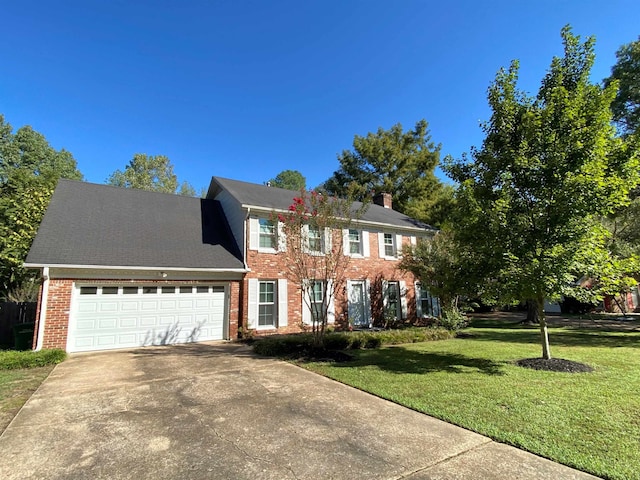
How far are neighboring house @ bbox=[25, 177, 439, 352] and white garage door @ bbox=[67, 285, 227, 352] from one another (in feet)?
0.10

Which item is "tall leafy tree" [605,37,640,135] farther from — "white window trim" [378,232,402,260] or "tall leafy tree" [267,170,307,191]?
"tall leafy tree" [267,170,307,191]

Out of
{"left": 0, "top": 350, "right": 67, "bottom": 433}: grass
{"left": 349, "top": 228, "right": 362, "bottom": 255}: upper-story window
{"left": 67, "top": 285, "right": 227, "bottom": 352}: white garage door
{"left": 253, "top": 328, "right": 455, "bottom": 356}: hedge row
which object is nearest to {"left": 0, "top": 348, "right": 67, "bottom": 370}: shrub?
{"left": 0, "top": 350, "right": 67, "bottom": 433}: grass

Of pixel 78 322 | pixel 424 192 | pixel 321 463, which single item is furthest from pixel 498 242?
pixel 424 192

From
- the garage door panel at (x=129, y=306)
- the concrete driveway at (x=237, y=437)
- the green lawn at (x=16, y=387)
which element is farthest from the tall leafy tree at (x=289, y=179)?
the concrete driveway at (x=237, y=437)

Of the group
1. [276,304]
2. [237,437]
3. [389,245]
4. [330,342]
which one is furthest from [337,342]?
[389,245]

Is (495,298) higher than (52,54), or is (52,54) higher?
(52,54)

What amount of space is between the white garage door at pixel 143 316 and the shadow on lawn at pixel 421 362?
20.2 feet

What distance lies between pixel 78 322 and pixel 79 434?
7408 mm

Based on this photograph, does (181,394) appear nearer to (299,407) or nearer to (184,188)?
(299,407)

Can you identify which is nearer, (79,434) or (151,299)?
(79,434)

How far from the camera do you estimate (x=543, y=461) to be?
11.2 ft

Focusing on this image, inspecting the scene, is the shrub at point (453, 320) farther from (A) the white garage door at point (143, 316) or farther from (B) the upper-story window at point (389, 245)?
(A) the white garage door at point (143, 316)

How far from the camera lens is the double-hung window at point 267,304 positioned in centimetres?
1332

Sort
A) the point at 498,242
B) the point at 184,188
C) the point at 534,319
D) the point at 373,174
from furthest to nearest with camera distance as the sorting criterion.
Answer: the point at 184,188 → the point at 373,174 → the point at 534,319 → the point at 498,242
